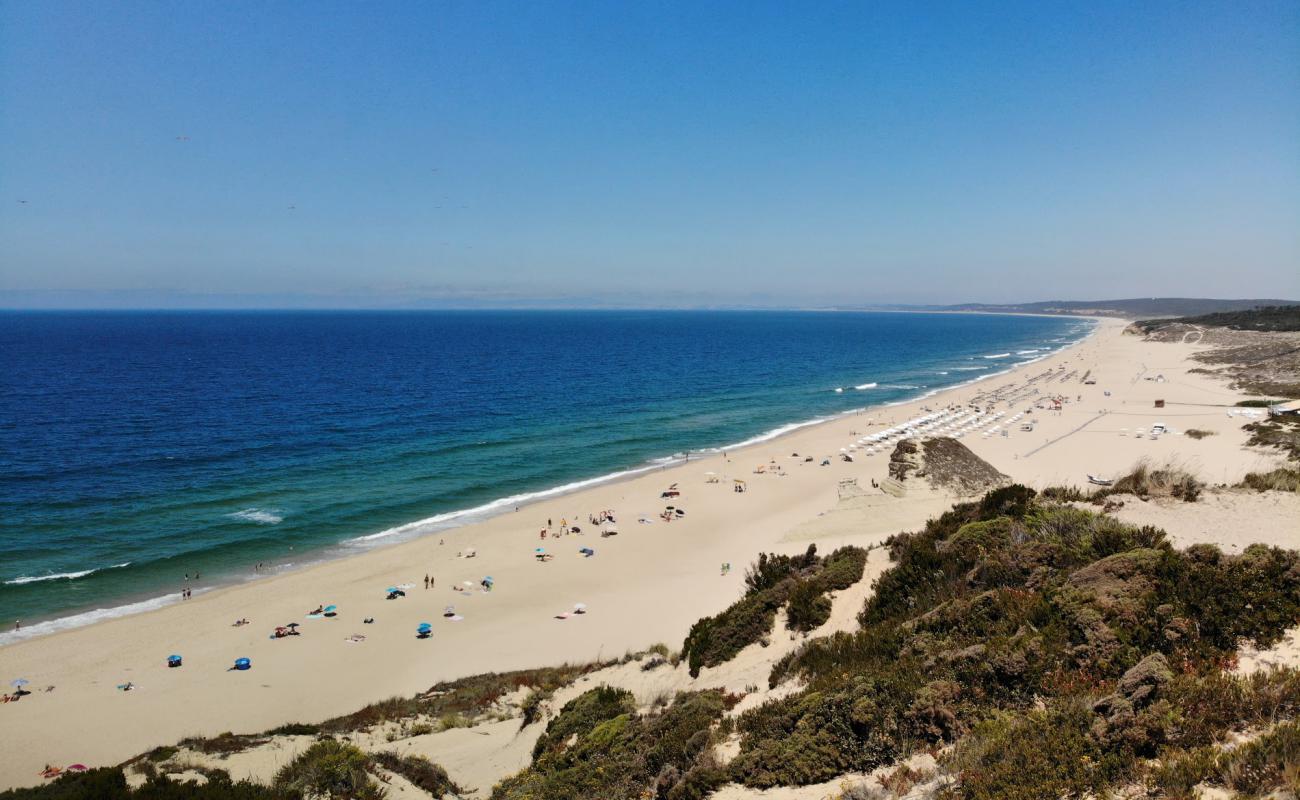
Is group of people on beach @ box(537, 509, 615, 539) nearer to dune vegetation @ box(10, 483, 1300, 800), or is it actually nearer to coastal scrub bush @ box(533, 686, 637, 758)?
dune vegetation @ box(10, 483, 1300, 800)

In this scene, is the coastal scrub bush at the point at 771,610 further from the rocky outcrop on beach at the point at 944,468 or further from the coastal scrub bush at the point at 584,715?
the rocky outcrop on beach at the point at 944,468

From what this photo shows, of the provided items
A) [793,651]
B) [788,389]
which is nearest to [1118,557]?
[793,651]

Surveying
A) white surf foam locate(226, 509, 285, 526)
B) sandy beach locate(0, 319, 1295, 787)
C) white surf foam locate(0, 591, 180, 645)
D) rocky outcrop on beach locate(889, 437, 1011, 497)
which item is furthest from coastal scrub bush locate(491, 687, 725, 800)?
white surf foam locate(226, 509, 285, 526)

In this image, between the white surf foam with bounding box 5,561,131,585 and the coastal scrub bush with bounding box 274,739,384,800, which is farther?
the white surf foam with bounding box 5,561,131,585

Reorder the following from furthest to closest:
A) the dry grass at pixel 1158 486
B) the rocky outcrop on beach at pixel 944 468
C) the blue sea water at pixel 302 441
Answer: the blue sea water at pixel 302 441 → the rocky outcrop on beach at pixel 944 468 → the dry grass at pixel 1158 486

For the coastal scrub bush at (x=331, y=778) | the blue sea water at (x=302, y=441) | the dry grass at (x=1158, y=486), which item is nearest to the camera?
the coastal scrub bush at (x=331, y=778)

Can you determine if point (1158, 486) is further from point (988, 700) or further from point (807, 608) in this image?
point (988, 700)

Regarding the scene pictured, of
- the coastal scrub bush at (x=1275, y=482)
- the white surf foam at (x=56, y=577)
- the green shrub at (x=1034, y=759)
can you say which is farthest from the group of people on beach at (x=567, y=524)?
the green shrub at (x=1034, y=759)
